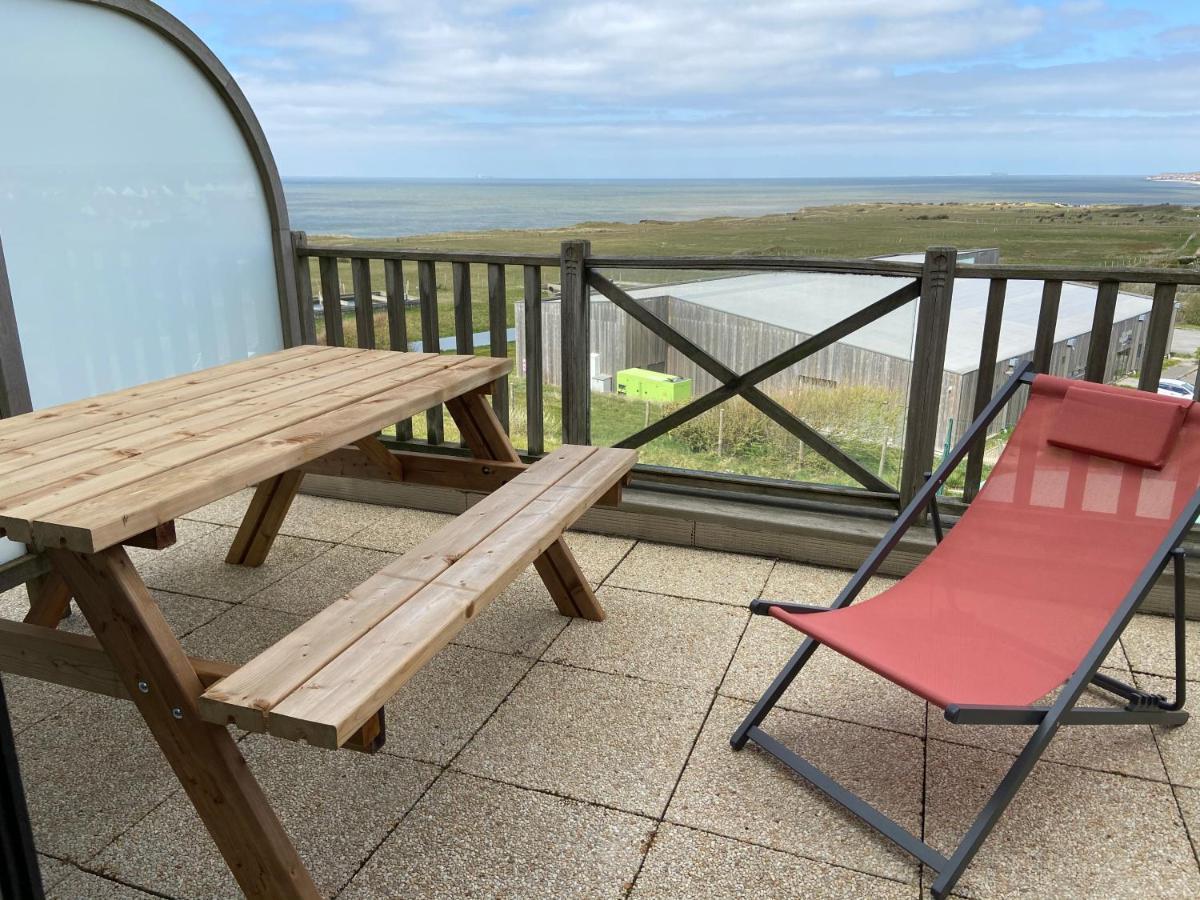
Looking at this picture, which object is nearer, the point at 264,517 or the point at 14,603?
the point at 14,603

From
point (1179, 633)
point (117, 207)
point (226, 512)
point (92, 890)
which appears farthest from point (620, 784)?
point (117, 207)

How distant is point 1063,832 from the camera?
6.25 feet

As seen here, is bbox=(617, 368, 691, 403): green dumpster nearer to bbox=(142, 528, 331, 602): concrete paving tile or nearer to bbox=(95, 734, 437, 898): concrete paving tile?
bbox=(142, 528, 331, 602): concrete paving tile

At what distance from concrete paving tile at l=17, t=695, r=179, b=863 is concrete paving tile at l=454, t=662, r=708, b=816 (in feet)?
2.54

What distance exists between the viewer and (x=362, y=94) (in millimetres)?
50375

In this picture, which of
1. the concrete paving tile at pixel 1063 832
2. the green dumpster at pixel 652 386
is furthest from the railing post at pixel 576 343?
the concrete paving tile at pixel 1063 832

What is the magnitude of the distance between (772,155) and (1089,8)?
3211cm

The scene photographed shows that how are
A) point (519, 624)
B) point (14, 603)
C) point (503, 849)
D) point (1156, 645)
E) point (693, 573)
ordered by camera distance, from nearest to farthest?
point (503, 849), point (1156, 645), point (519, 624), point (14, 603), point (693, 573)

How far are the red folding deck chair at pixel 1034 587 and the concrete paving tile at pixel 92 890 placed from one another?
1.41m

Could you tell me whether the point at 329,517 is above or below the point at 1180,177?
below

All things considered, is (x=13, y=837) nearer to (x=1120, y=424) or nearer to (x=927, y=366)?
(x=1120, y=424)

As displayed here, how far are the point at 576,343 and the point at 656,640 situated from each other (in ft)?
4.83

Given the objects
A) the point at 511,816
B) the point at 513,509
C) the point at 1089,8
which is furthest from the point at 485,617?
the point at 1089,8

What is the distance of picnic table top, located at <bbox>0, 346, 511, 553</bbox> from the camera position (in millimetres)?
1473
